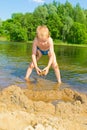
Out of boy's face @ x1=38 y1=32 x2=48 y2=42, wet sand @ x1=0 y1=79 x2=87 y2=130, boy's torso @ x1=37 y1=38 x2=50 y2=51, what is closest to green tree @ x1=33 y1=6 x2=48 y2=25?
boy's torso @ x1=37 y1=38 x2=50 y2=51

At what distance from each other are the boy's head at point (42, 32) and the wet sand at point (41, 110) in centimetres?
138

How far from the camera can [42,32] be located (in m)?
9.03

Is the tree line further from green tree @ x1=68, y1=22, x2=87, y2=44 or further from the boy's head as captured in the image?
the boy's head

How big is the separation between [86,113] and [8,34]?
91150 millimetres

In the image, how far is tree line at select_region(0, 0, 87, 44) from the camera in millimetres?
94250

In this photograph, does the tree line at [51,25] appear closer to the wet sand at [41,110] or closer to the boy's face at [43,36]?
the boy's face at [43,36]

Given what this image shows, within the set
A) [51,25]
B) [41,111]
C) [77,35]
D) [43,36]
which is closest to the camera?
[41,111]

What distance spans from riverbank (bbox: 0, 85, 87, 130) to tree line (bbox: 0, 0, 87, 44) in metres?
84.1

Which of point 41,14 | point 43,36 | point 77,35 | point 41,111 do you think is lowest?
point 77,35

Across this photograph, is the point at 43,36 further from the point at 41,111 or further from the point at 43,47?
the point at 41,111

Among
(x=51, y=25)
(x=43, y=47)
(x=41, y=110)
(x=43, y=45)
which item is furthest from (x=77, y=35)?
(x=41, y=110)

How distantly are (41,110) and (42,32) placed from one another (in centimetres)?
326

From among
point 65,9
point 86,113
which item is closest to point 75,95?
point 86,113

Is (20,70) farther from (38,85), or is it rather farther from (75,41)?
(75,41)
